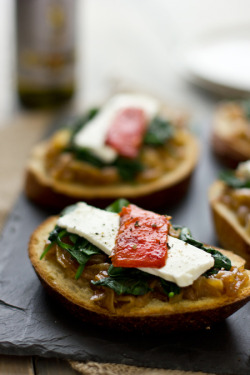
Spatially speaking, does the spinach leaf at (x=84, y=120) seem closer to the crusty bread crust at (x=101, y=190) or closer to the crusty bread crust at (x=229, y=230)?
the crusty bread crust at (x=101, y=190)

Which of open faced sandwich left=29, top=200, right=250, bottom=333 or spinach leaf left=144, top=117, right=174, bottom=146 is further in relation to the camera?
spinach leaf left=144, top=117, right=174, bottom=146

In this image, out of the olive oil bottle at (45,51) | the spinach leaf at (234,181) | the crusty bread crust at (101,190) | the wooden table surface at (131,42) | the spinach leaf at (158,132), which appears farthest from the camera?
the wooden table surface at (131,42)

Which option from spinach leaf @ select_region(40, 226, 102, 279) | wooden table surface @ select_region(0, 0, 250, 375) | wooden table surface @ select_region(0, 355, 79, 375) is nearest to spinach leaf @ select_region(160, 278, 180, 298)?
spinach leaf @ select_region(40, 226, 102, 279)

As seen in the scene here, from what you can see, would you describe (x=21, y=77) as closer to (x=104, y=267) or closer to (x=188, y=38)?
(x=188, y=38)

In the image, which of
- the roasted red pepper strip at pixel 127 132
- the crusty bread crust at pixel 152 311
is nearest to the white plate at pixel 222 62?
the roasted red pepper strip at pixel 127 132

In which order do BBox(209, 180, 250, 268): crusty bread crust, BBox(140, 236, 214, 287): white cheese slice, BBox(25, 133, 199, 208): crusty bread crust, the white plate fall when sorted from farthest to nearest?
the white plate → BBox(25, 133, 199, 208): crusty bread crust → BBox(209, 180, 250, 268): crusty bread crust → BBox(140, 236, 214, 287): white cheese slice

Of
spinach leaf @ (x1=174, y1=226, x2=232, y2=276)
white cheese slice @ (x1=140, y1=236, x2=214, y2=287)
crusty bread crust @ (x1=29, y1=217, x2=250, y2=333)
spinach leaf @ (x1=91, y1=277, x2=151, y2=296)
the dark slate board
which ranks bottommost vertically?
the dark slate board

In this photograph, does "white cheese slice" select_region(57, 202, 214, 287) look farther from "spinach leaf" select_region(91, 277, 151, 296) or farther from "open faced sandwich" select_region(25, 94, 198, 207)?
"open faced sandwich" select_region(25, 94, 198, 207)
